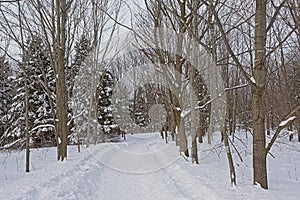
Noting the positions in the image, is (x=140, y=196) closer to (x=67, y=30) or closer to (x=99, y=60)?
(x=67, y=30)

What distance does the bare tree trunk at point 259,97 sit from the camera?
210 inches

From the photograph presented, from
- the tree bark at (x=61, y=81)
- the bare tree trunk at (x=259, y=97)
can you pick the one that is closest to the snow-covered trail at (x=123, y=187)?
the bare tree trunk at (x=259, y=97)

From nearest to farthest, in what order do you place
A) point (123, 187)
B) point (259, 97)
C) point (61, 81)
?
Result: point (259, 97), point (123, 187), point (61, 81)

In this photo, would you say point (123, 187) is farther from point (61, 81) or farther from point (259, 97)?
point (61, 81)

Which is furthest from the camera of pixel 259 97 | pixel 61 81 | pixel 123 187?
pixel 61 81

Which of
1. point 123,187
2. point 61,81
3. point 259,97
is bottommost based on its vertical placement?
point 123,187

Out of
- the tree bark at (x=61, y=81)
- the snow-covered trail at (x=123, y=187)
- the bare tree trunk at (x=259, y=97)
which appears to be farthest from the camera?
the tree bark at (x=61, y=81)

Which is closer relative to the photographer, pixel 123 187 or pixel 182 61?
pixel 123 187

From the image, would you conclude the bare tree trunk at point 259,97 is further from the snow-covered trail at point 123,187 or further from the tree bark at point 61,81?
the tree bark at point 61,81

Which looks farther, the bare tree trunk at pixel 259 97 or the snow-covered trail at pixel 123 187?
the snow-covered trail at pixel 123 187

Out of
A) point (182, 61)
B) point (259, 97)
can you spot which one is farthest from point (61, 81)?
point (259, 97)

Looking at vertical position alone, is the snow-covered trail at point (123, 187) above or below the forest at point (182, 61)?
below

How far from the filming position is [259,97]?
5.35 metres

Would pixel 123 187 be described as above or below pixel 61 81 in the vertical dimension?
below
